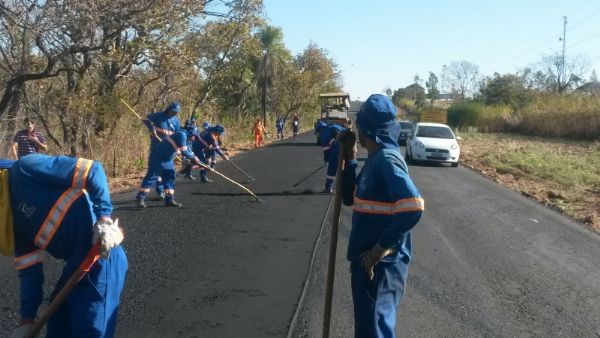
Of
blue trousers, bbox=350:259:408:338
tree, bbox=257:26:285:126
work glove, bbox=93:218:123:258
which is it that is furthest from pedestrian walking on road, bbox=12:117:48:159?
tree, bbox=257:26:285:126

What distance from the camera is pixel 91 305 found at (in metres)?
3.16

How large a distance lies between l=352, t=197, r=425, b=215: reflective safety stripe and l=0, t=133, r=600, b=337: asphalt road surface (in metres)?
1.67

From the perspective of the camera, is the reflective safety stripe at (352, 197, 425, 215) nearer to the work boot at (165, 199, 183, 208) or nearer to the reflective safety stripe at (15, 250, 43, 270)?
the reflective safety stripe at (15, 250, 43, 270)

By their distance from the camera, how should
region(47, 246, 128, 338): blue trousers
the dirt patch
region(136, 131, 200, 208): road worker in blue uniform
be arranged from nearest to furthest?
region(47, 246, 128, 338): blue trousers < region(136, 131, 200, 208): road worker in blue uniform < the dirt patch

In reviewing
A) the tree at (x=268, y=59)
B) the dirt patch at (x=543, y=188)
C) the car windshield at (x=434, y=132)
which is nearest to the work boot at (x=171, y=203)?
the dirt patch at (x=543, y=188)

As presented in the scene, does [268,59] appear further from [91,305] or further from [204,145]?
[91,305]

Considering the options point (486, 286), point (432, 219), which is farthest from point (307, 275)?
point (432, 219)

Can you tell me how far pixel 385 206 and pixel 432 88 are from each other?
99.8 m

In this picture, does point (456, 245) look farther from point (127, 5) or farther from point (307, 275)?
point (127, 5)

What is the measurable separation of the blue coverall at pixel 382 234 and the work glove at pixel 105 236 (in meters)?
1.37

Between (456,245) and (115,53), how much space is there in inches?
368

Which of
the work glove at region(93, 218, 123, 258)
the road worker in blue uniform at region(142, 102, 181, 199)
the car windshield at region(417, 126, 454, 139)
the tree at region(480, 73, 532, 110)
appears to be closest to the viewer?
the work glove at region(93, 218, 123, 258)

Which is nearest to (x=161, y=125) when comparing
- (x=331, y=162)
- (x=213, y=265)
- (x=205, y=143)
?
(x=331, y=162)

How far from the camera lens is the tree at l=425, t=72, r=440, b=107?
9669 centimetres
